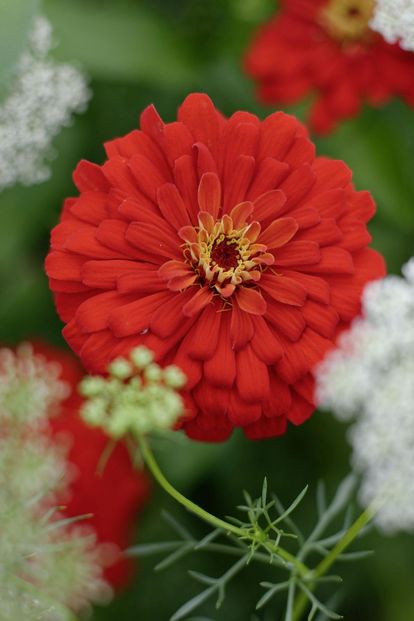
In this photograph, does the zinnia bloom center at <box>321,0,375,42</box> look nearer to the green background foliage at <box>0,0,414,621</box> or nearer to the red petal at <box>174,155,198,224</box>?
the green background foliage at <box>0,0,414,621</box>

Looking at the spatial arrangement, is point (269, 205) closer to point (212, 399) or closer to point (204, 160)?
point (204, 160)

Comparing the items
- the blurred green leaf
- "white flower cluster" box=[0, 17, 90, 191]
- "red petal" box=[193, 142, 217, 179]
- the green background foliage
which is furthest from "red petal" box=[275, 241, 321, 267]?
the blurred green leaf

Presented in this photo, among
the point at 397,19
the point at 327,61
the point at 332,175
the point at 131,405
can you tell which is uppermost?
the point at 327,61

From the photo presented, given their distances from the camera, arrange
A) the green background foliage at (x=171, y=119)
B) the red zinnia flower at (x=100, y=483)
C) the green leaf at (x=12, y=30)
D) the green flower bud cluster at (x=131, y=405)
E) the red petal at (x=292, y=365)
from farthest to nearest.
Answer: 1. the green background foliage at (x=171, y=119)
2. the red zinnia flower at (x=100, y=483)
3. the green leaf at (x=12, y=30)
4. the red petal at (x=292, y=365)
5. the green flower bud cluster at (x=131, y=405)

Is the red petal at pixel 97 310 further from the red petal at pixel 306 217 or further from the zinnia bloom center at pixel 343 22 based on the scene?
the zinnia bloom center at pixel 343 22

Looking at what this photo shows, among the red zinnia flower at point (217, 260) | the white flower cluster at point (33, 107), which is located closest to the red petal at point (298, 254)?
the red zinnia flower at point (217, 260)

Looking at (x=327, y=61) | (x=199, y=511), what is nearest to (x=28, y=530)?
(x=199, y=511)

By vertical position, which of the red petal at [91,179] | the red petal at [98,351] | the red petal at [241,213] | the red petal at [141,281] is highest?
the red petal at [241,213]
